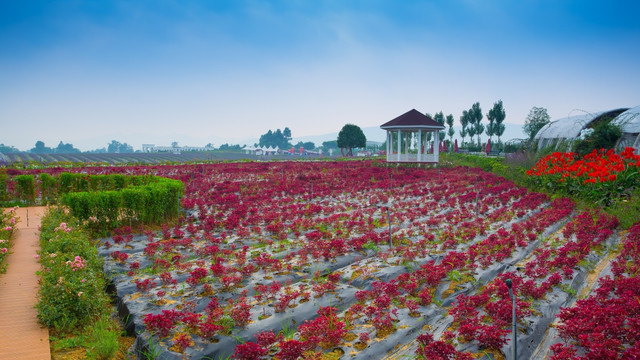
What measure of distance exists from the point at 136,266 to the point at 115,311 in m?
1.11

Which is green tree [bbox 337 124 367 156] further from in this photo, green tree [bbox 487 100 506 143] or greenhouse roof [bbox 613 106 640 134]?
greenhouse roof [bbox 613 106 640 134]

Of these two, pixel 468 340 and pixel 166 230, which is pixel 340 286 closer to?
pixel 468 340

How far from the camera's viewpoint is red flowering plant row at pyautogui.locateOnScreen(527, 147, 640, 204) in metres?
10.7

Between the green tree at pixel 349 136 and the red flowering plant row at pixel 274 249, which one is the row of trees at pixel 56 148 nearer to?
the green tree at pixel 349 136

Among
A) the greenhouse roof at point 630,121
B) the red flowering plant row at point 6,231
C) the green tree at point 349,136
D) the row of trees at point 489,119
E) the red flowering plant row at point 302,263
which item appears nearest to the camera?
the red flowering plant row at point 302,263

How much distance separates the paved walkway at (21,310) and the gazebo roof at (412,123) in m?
20.9

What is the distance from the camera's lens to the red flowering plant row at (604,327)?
141 inches

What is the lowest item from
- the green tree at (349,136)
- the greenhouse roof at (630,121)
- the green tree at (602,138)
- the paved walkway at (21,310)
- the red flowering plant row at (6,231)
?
the paved walkway at (21,310)

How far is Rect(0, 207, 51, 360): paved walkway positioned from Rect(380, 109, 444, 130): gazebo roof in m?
20.9

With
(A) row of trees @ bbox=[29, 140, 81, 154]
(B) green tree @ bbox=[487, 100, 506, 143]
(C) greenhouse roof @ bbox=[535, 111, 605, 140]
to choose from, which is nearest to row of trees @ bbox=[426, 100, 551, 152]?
(B) green tree @ bbox=[487, 100, 506, 143]

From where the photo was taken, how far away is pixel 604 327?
4004mm

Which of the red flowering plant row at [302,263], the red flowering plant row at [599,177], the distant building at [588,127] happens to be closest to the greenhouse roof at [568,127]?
the distant building at [588,127]

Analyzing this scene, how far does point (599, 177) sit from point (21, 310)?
13.3 metres

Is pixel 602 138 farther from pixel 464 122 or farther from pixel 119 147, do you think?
pixel 119 147
